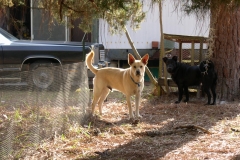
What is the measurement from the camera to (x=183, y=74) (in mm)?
8641

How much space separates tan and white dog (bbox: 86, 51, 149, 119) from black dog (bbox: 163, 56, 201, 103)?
1.58 meters

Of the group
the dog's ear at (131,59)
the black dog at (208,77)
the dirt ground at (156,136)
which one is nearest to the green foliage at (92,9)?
the dog's ear at (131,59)

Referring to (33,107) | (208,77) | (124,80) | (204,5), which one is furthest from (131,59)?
(204,5)

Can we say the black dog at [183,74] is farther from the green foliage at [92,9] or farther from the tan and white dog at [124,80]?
the green foliage at [92,9]

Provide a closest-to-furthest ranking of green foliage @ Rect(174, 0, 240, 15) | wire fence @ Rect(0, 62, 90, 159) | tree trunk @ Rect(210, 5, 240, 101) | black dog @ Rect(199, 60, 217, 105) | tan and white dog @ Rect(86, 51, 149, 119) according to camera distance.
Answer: green foliage @ Rect(174, 0, 240, 15) → wire fence @ Rect(0, 62, 90, 159) → tan and white dog @ Rect(86, 51, 149, 119) → black dog @ Rect(199, 60, 217, 105) → tree trunk @ Rect(210, 5, 240, 101)

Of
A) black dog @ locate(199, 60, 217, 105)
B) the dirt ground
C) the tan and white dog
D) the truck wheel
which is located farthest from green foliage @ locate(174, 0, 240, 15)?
black dog @ locate(199, 60, 217, 105)

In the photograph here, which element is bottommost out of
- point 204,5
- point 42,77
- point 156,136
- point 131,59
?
point 156,136

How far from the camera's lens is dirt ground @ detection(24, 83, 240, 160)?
→ 4.78m

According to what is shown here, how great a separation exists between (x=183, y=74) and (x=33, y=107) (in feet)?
15.3

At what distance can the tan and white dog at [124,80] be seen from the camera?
7039 mm

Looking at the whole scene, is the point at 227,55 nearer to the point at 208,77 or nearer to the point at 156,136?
the point at 208,77

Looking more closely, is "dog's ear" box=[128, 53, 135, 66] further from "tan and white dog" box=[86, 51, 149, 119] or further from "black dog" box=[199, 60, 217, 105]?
"black dog" box=[199, 60, 217, 105]

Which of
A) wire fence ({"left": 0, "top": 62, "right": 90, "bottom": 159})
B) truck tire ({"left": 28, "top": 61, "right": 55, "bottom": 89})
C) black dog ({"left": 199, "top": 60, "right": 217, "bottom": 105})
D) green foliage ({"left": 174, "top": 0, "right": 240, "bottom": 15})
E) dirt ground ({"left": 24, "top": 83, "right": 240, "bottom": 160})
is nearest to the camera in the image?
green foliage ({"left": 174, "top": 0, "right": 240, "bottom": 15})

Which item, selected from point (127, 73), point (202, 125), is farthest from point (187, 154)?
point (127, 73)
